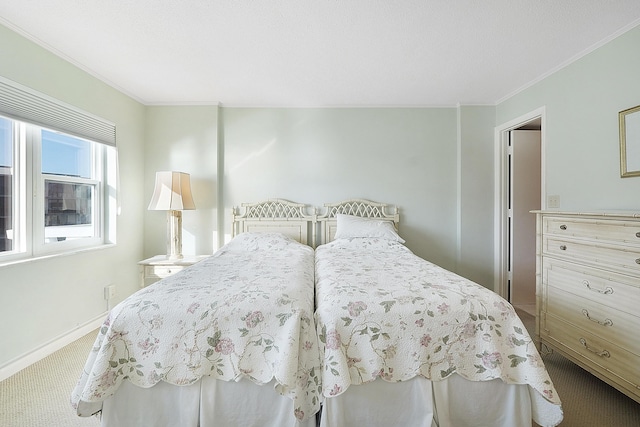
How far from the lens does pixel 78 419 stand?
1587 mm

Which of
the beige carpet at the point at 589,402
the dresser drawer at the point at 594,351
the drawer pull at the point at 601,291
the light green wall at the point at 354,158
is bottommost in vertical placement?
the beige carpet at the point at 589,402

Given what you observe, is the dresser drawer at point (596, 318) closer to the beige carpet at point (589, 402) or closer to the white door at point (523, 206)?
the beige carpet at point (589, 402)

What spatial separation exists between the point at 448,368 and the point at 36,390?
2518mm

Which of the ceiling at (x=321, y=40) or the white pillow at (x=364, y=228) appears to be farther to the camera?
the white pillow at (x=364, y=228)

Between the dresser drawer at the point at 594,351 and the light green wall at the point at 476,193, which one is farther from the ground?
the light green wall at the point at 476,193

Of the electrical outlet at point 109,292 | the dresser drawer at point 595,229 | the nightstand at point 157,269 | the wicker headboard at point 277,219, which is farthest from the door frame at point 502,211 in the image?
the electrical outlet at point 109,292

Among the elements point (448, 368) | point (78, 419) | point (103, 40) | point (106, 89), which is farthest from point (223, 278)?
point (106, 89)

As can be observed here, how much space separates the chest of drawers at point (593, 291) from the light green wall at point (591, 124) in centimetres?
49

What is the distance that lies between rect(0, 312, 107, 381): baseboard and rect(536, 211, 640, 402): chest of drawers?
3827 mm

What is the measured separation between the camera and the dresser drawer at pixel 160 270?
9.48ft

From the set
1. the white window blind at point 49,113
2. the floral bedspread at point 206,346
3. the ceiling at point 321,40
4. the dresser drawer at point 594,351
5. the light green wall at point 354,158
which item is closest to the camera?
the floral bedspread at point 206,346

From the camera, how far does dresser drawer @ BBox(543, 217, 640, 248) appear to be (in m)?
1.57

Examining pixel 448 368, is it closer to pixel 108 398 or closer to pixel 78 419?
pixel 108 398

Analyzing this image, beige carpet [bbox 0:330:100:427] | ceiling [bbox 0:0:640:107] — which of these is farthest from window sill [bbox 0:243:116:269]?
ceiling [bbox 0:0:640:107]
